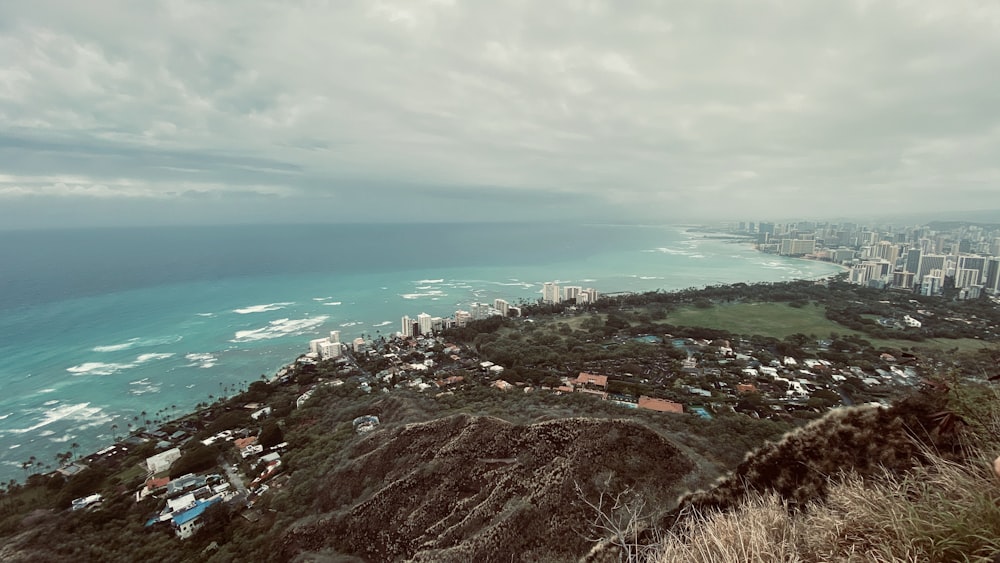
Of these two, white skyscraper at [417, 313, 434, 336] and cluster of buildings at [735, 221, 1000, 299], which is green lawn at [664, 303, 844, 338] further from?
cluster of buildings at [735, 221, 1000, 299]

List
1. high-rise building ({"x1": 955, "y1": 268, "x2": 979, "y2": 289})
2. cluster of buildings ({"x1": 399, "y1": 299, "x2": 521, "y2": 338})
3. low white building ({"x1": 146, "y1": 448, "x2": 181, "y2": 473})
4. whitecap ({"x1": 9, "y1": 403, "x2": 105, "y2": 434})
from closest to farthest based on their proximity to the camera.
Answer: low white building ({"x1": 146, "y1": 448, "x2": 181, "y2": 473}) < whitecap ({"x1": 9, "y1": 403, "x2": 105, "y2": 434}) < cluster of buildings ({"x1": 399, "y1": 299, "x2": 521, "y2": 338}) < high-rise building ({"x1": 955, "y1": 268, "x2": 979, "y2": 289})

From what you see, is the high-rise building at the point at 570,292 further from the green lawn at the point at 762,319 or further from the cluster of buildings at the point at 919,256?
the cluster of buildings at the point at 919,256

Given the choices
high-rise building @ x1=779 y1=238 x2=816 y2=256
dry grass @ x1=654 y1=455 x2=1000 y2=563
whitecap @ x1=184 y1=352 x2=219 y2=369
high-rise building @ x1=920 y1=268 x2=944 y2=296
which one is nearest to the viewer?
dry grass @ x1=654 y1=455 x2=1000 y2=563

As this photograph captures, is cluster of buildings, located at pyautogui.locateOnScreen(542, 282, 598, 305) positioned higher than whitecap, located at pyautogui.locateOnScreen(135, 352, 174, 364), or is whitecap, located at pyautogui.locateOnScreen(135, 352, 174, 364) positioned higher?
cluster of buildings, located at pyautogui.locateOnScreen(542, 282, 598, 305)

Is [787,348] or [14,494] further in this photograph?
[787,348]

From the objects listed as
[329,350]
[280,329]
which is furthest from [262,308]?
[329,350]

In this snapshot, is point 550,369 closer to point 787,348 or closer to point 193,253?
point 787,348

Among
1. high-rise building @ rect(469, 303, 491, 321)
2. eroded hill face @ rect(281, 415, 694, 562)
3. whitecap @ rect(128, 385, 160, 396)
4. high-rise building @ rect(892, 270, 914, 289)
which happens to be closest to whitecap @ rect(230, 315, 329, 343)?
whitecap @ rect(128, 385, 160, 396)

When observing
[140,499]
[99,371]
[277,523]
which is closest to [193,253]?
[99,371]
